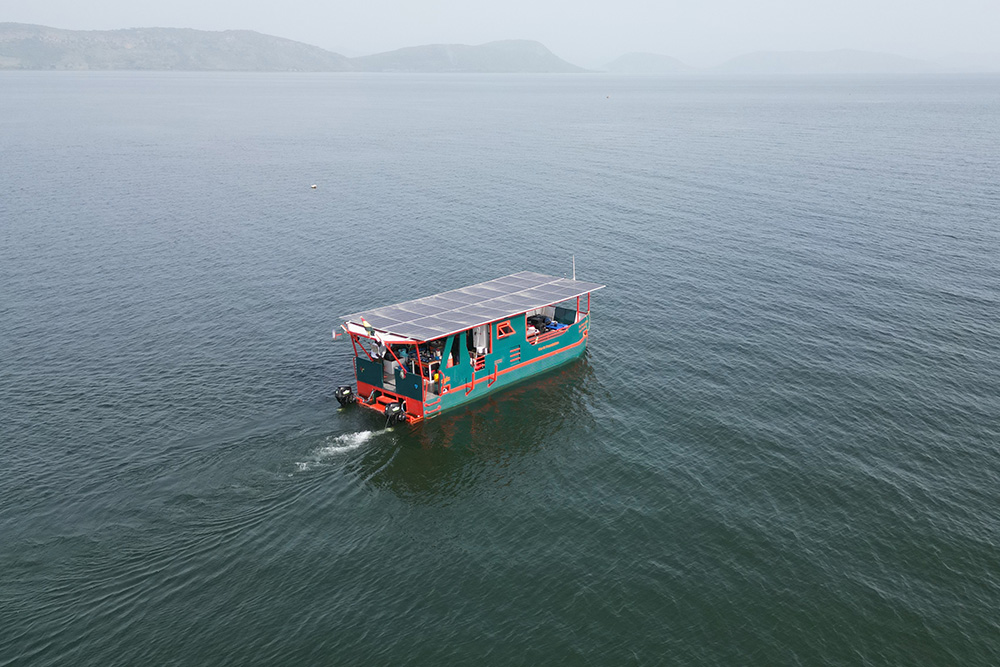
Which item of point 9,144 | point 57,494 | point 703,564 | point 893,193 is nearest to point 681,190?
point 893,193

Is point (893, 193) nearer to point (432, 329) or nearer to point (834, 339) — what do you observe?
point (834, 339)

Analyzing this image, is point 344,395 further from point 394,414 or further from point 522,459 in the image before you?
point 522,459

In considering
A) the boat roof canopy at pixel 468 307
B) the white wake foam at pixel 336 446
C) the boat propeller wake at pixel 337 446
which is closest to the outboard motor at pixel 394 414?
the boat propeller wake at pixel 337 446

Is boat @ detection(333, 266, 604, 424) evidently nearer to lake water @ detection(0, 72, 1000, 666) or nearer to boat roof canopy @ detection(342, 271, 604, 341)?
boat roof canopy @ detection(342, 271, 604, 341)

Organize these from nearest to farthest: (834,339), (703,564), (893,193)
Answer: (703,564) < (834,339) < (893,193)

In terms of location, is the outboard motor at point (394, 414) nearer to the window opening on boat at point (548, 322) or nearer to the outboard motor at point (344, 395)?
the outboard motor at point (344, 395)

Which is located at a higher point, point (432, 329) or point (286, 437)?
point (432, 329)

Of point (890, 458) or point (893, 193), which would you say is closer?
point (890, 458)
